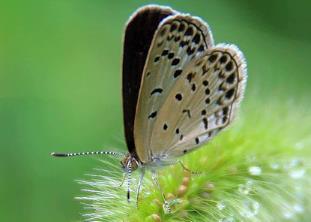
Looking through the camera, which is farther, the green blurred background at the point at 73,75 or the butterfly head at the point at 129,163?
the green blurred background at the point at 73,75

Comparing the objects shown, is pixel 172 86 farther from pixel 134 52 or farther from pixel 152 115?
pixel 134 52

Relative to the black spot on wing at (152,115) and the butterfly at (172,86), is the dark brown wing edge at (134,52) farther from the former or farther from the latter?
the black spot on wing at (152,115)

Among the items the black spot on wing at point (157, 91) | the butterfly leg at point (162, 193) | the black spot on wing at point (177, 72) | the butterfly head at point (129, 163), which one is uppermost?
the black spot on wing at point (177, 72)

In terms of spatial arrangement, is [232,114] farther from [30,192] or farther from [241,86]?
[30,192]

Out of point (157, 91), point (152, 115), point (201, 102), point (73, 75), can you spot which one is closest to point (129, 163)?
point (152, 115)

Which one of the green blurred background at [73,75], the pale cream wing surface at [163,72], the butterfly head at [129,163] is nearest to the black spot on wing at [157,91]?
the pale cream wing surface at [163,72]

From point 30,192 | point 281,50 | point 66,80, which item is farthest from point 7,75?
point 281,50
